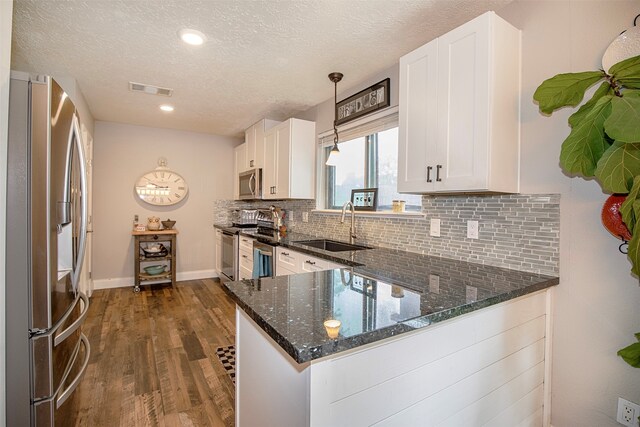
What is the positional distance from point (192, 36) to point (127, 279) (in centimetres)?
382

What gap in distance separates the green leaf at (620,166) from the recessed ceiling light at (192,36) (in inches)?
87.1

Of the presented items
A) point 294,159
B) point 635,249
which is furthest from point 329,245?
point 635,249

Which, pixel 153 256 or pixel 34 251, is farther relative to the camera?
pixel 153 256

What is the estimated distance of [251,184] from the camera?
4223 millimetres

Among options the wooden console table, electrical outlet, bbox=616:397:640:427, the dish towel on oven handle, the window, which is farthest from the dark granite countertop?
the wooden console table

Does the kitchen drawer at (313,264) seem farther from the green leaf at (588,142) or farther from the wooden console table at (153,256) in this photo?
the wooden console table at (153,256)

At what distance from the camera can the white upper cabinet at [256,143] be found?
13.2 feet

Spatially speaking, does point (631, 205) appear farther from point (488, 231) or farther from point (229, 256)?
point (229, 256)

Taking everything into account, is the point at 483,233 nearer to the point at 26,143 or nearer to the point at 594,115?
the point at 594,115

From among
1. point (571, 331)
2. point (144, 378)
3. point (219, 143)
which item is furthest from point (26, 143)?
point (219, 143)

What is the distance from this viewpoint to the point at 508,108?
1.63 meters

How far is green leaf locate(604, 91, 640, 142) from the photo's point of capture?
86 cm

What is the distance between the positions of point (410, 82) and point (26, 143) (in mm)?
1904

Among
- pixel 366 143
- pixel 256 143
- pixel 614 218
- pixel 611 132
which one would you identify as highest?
pixel 256 143
